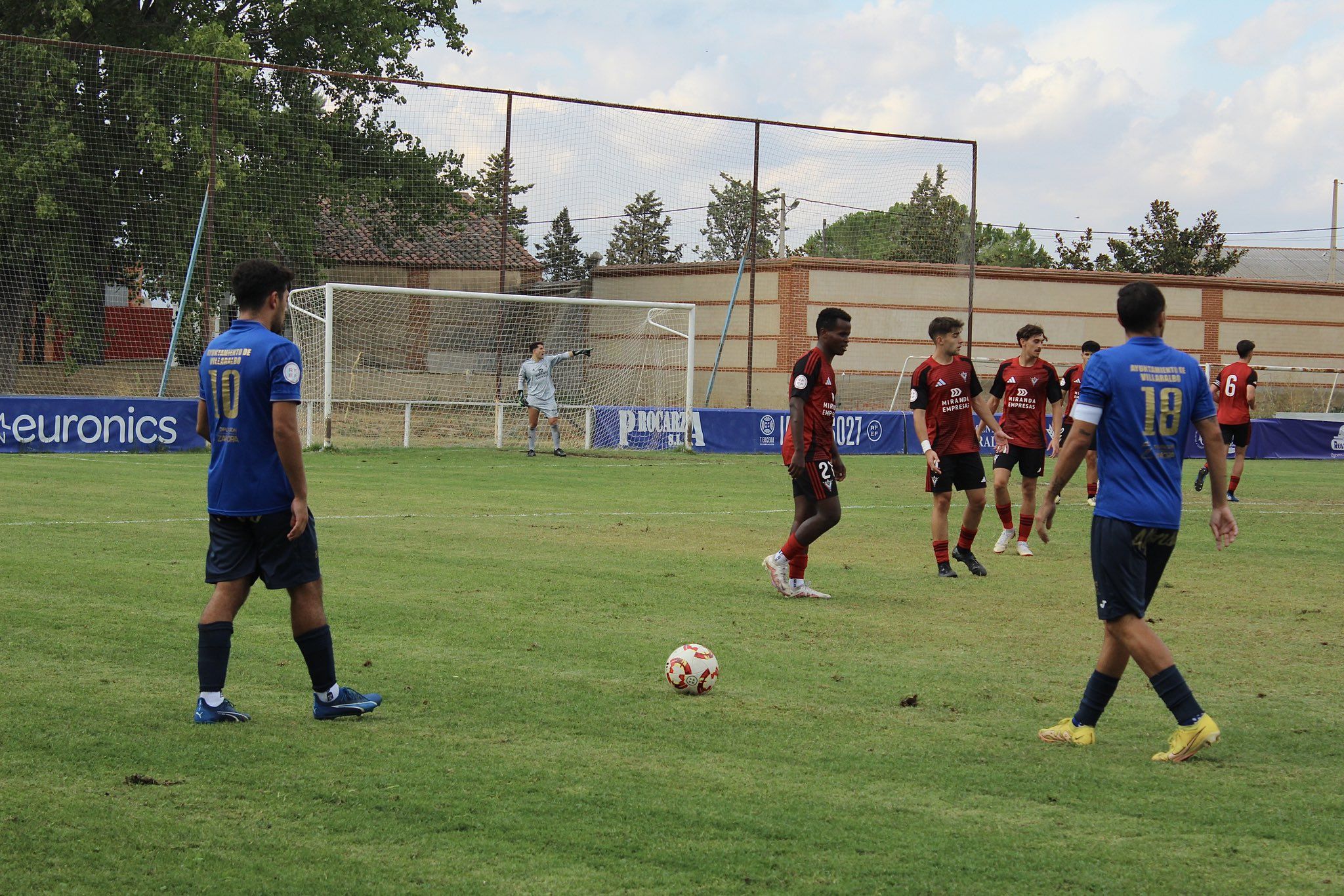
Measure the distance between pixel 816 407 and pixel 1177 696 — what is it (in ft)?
14.4

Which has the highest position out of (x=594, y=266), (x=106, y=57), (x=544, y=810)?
(x=106, y=57)

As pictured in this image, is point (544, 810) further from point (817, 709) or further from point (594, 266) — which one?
point (594, 266)

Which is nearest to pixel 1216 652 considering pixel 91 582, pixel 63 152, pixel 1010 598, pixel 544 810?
pixel 1010 598

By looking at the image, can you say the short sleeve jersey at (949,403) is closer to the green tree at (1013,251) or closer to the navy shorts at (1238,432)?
the navy shorts at (1238,432)

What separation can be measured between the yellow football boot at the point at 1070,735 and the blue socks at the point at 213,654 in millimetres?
3473

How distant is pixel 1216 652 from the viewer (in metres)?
7.30

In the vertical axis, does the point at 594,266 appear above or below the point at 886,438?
above

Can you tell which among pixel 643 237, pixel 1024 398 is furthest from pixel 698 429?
pixel 1024 398

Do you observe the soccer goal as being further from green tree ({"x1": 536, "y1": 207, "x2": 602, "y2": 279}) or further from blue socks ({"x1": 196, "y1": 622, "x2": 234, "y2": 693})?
blue socks ({"x1": 196, "y1": 622, "x2": 234, "y2": 693})

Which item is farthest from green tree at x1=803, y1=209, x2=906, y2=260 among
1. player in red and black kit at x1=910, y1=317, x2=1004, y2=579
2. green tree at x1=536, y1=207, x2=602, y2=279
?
player in red and black kit at x1=910, y1=317, x2=1004, y2=579

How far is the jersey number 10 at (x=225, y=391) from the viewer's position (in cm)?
544

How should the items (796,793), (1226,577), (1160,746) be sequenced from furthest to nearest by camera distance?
(1226,577) → (1160,746) → (796,793)

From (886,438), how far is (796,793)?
78.8 feet

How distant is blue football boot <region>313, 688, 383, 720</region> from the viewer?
5418 millimetres
